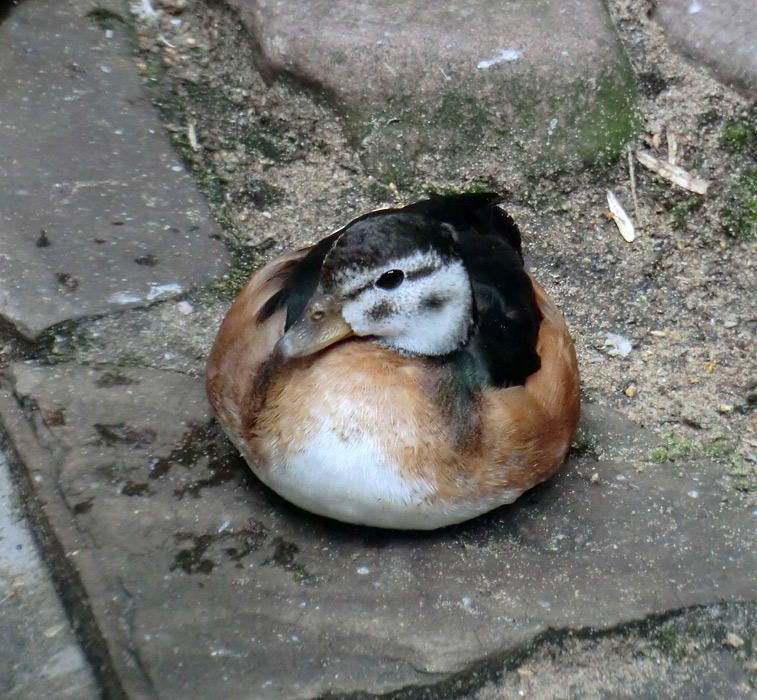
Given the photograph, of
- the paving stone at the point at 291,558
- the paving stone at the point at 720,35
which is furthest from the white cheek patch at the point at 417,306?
the paving stone at the point at 720,35

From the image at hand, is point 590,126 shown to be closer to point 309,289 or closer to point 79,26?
point 309,289

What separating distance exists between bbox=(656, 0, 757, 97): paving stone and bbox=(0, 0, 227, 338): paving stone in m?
2.53

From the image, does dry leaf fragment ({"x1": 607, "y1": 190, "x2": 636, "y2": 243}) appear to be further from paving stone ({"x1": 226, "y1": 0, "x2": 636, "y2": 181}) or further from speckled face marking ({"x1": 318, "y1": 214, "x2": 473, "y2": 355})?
speckled face marking ({"x1": 318, "y1": 214, "x2": 473, "y2": 355})

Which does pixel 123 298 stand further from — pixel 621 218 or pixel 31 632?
pixel 621 218

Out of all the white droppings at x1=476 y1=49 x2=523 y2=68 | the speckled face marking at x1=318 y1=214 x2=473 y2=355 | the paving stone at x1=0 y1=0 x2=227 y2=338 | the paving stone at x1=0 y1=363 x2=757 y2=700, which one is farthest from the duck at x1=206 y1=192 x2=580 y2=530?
the white droppings at x1=476 y1=49 x2=523 y2=68

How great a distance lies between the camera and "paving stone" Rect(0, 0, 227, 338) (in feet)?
11.9

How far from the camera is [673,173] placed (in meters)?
4.47

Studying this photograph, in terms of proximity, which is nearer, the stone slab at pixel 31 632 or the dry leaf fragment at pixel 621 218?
the stone slab at pixel 31 632

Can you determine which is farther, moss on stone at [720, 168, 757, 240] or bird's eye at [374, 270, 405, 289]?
moss on stone at [720, 168, 757, 240]

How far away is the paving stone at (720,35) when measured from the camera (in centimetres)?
446

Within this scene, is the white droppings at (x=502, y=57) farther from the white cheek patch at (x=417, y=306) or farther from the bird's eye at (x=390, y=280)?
the bird's eye at (x=390, y=280)

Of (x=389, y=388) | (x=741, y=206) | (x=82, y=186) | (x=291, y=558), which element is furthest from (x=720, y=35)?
(x=291, y=558)

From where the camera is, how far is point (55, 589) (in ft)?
9.09

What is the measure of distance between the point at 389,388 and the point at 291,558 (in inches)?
24.1
